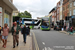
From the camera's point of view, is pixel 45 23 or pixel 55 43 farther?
pixel 45 23

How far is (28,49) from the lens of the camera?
8.46m

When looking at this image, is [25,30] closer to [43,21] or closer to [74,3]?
[43,21]

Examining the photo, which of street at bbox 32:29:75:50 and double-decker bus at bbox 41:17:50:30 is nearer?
street at bbox 32:29:75:50

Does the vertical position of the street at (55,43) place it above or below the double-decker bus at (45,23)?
below

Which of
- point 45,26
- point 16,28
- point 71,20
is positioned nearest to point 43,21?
point 45,26

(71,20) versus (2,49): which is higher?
(71,20)

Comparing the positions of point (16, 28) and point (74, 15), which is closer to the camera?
point (16, 28)

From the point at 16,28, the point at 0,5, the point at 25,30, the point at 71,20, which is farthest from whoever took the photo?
the point at 71,20

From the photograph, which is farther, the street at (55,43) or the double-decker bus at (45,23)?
the double-decker bus at (45,23)

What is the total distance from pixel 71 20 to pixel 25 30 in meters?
28.3

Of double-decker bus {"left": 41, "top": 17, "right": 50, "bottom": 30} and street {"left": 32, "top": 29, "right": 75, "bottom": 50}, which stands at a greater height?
double-decker bus {"left": 41, "top": 17, "right": 50, "bottom": 30}

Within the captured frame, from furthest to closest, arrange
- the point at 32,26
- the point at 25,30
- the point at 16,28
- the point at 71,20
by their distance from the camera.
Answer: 1. the point at 32,26
2. the point at 71,20
3. the point at 25,30
4. the point at 16,28

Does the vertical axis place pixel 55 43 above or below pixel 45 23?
below

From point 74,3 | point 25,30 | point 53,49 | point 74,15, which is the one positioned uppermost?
point 74,3
